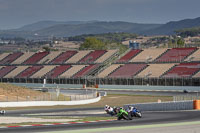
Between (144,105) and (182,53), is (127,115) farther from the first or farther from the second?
(182,53)

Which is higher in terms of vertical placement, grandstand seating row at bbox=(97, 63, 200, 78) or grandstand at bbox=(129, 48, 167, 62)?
grandstand at bbox=(129, 48, 167, 62)

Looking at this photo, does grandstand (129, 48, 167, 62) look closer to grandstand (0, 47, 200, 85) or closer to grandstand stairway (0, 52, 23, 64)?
grandstand (0, 47, 200, 85)

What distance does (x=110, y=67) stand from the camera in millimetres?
104312

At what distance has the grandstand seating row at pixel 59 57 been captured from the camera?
374ft

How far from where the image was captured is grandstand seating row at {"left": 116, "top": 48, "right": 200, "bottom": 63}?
96.4m

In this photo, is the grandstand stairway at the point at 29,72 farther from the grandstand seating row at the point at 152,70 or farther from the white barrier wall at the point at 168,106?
the white barrier wall at the point at 168,106

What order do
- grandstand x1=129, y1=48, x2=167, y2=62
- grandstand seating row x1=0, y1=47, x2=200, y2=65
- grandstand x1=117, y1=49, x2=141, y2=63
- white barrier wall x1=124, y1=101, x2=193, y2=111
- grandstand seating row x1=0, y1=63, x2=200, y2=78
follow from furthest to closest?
grandstand x1=117, y1=49, x2=141, y2=63, grandstand x1=129, y1=48, x2=167, y2=62, grandstand seating row x1=0, y1=47, x2=200, y2=65, grandstand seating row x1=0, y1=63, x2=200, y2=78, white barrier wall x1=124, y1=101, x2=193, y2=111

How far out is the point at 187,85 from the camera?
8125 centimetres

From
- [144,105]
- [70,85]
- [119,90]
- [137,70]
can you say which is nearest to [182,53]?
[137,70]

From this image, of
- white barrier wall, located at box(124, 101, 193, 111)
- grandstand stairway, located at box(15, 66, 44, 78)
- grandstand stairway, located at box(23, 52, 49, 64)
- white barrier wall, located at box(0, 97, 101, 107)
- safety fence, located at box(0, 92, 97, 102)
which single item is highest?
grandstand stairway, located at box(23, 52, 49, 64)

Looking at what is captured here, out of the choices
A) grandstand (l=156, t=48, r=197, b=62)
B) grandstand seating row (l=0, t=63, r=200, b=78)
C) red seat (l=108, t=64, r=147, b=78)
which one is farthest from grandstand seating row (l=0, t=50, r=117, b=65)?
grandstand (l=156, t=48, r=197, b=62)

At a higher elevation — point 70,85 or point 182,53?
point 182,53

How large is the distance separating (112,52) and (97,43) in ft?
188

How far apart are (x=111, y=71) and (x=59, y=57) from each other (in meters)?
26.0
